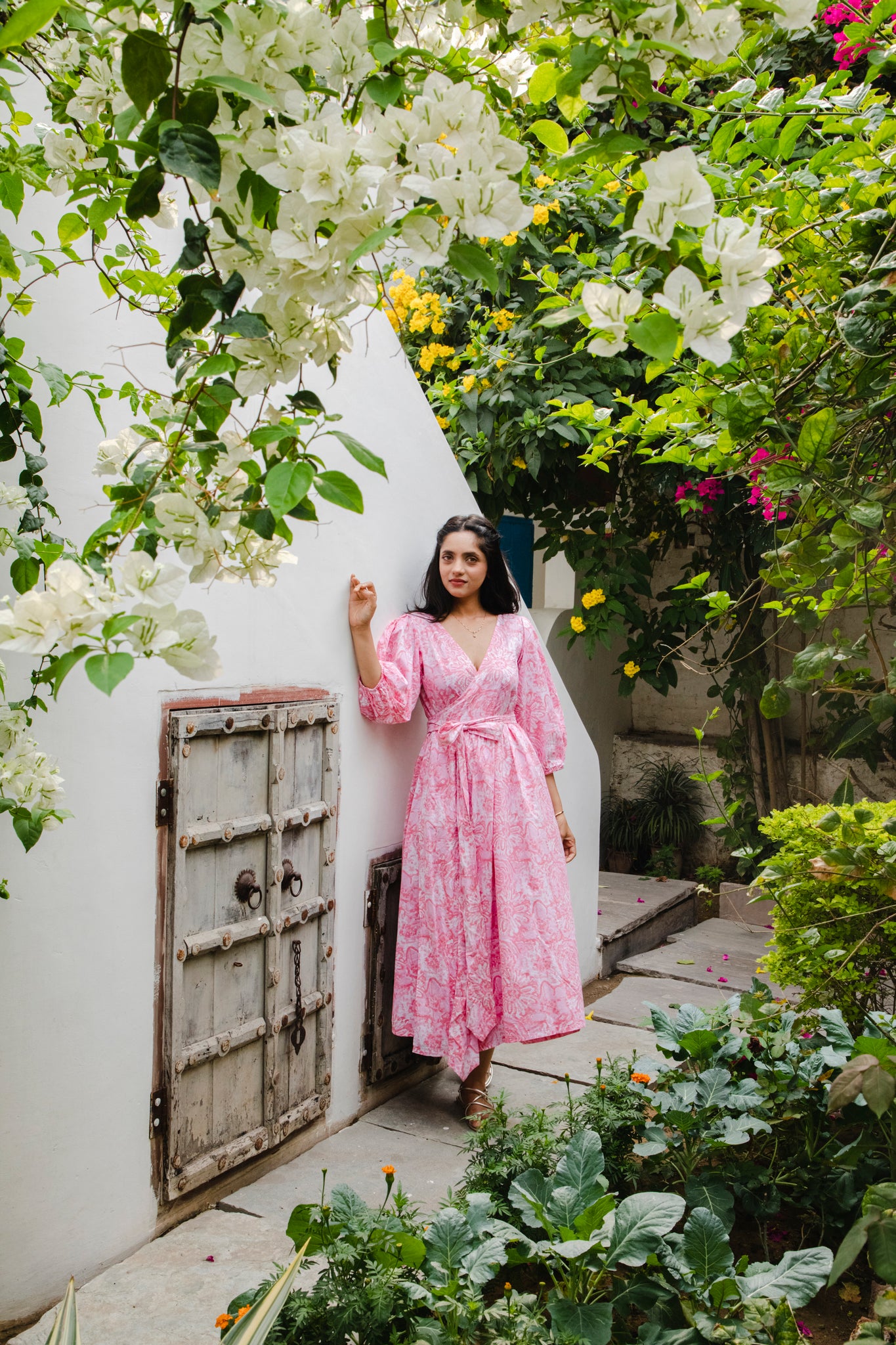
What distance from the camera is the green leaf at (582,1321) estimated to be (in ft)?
5.24

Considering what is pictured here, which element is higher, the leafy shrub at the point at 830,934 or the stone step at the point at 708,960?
the leafy shrub at the point at 830,934

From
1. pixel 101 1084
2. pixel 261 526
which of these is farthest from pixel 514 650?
pixel 261 526

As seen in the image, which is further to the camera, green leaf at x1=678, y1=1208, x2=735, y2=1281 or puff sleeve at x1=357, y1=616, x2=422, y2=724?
puff sleeve at x1=357, y1=616, x2=422, y2=724

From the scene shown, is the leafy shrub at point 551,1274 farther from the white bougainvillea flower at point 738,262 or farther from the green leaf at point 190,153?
the green leaf at point 190,153

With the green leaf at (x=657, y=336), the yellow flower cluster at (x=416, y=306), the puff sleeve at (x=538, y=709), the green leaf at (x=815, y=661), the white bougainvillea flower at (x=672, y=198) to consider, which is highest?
the yellow flower cluster at (x=416, y=306)

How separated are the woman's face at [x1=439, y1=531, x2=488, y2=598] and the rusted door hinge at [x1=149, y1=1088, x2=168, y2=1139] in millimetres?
1678

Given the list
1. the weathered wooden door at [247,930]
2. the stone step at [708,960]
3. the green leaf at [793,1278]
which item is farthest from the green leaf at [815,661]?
the stone step at [708,960]

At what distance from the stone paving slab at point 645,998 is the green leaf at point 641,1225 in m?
1.93

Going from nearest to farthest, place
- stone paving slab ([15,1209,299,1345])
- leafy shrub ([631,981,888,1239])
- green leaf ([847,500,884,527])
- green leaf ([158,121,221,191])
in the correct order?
green leaf ([158,121,221,191]) → green leaf ([847,500,884,527]) → stone paving slab ([15,1209,299,1345]) → leafy shrub ([631,981,888,1239])

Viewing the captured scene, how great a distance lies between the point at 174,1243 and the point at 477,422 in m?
3.05

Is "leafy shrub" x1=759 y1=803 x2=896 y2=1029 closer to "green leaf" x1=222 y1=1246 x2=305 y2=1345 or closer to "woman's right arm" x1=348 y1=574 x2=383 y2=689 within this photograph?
"woman's right arm" x1=348 y1=574 x2=383 y2=689

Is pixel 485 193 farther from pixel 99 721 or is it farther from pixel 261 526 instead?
pixel 99 721

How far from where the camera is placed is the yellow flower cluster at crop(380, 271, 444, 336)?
14.1 ft

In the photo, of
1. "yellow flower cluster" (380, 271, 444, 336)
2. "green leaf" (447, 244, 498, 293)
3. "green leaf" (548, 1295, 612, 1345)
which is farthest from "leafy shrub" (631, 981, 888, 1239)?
"yellow flower cluster" (380, 271, 444, 336)
